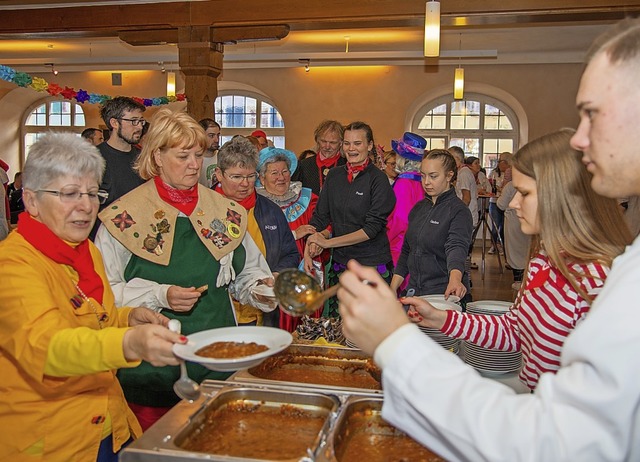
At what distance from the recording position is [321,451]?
1.44 metres

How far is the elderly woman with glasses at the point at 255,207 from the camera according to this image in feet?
10.5

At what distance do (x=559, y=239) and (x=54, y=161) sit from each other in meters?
1.39

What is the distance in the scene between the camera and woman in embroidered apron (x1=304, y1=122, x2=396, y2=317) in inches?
153

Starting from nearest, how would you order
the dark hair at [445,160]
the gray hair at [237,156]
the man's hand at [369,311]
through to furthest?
the man's hand at [369,311] < the gray hair at [237,156] < the dark hair at [445,160]

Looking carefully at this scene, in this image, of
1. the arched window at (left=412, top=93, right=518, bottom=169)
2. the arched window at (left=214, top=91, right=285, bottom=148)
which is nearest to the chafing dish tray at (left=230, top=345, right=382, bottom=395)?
the arched window at (left=412, top=93, right=518, bottom=169)

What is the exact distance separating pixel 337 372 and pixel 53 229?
104 centimetres

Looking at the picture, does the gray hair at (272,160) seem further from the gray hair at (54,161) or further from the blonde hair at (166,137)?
the gray hair at (54,161)

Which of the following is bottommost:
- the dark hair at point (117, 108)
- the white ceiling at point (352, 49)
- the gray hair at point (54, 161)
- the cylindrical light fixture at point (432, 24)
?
the gray hair at point (54, 161)

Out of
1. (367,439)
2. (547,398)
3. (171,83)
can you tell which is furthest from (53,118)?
(547,398)

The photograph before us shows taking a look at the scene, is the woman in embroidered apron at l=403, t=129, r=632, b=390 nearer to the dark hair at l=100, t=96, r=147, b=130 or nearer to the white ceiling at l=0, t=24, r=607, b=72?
the dark hair at l=100, t=96, r=147, b=130

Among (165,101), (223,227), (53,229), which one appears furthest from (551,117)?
(53,229)

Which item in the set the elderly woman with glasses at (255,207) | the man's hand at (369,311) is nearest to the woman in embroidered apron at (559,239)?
the man's hand at (369,311)

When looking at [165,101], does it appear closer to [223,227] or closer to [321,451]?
[223,227]

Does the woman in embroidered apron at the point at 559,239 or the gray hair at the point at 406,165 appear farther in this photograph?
the gray hair at the point at 406,165
